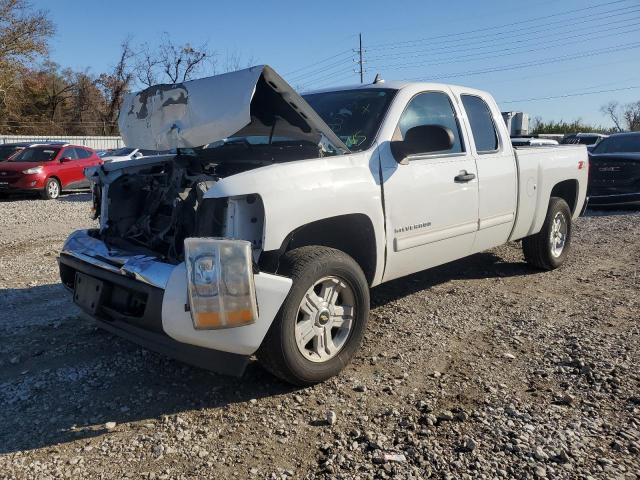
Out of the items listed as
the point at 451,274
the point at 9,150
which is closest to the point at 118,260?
the point at 451,274

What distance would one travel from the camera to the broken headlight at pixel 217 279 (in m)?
2.80

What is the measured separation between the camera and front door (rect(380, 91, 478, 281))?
13.1ft

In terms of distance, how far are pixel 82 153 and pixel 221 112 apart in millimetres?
15332

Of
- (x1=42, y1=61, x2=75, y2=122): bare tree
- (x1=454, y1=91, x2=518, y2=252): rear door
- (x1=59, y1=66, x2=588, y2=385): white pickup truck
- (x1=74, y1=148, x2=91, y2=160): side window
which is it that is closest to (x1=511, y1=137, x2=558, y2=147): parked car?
(x1=454, y1=91, x2=518, y2=252): rear door

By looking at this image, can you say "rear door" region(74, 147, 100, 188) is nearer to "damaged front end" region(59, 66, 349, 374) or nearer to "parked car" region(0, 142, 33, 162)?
"parked car" region(0, 142, 33, 162)

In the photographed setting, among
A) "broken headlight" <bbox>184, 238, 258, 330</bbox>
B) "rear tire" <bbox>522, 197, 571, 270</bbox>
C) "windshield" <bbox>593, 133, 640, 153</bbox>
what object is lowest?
"rear tire" <bbox>522, 197, 571, 270</bbox>

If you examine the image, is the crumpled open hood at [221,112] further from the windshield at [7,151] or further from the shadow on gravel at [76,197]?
the windshield at [7,151]

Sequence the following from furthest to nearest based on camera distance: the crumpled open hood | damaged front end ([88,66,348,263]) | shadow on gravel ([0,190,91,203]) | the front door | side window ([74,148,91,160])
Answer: side window ([74,148,91,160])
shadow on gravel ([0,190,91,203])
the front door
the crumpled open hood
damaged front end ([88,66,348,263])

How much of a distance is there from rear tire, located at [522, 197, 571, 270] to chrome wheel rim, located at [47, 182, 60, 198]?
43.9 feet

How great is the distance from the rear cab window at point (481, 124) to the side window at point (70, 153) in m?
14.2

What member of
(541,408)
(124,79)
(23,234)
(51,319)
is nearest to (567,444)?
(541,408)

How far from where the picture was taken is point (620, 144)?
12.9 metres

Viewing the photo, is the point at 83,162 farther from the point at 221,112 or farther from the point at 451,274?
the point at 221,112

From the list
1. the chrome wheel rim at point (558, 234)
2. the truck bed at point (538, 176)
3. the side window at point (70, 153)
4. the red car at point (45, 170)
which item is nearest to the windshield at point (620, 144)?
the truck bed at point (538, 176)
